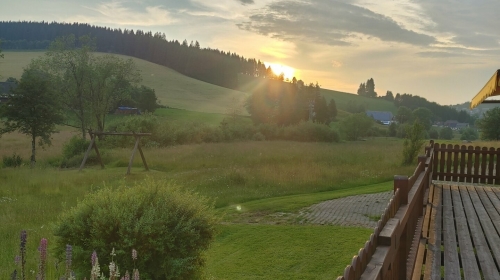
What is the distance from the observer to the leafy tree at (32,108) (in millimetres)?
28484

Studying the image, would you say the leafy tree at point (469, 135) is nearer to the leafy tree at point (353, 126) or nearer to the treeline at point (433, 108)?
the leafy tree at point (353, 126)

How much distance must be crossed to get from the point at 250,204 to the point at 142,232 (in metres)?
8.13

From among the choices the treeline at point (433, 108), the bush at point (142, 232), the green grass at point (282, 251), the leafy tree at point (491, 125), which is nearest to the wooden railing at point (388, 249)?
the green grass at point (282, 251)

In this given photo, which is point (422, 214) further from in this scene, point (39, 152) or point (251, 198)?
point (39, 152)

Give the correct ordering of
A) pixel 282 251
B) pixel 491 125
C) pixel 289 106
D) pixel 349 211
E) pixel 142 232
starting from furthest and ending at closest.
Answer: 1. pixel 289 106
2. pixel 491 125
3. pixel 349 211
4. pixel 282 251
5. pixel 142 232

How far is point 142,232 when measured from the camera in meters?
5.18

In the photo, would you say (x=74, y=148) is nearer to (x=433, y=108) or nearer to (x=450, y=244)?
(x=450, y=244)

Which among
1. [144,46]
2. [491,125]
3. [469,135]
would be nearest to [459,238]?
[491,125]

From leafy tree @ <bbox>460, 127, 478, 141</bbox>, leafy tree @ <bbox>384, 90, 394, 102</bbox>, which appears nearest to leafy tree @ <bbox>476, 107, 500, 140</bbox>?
leafy tree @ <bbox>460, 127, 478, 141</bbox>

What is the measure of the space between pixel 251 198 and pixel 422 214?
26.5ft

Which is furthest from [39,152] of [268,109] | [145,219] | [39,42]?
[39,42]

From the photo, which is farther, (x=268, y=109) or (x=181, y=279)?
(x=268, y=109)

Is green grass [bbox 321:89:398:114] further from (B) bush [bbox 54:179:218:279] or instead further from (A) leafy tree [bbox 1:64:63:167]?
(B) bush [bbox 54:179:218:279]

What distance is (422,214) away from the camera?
7094mm
